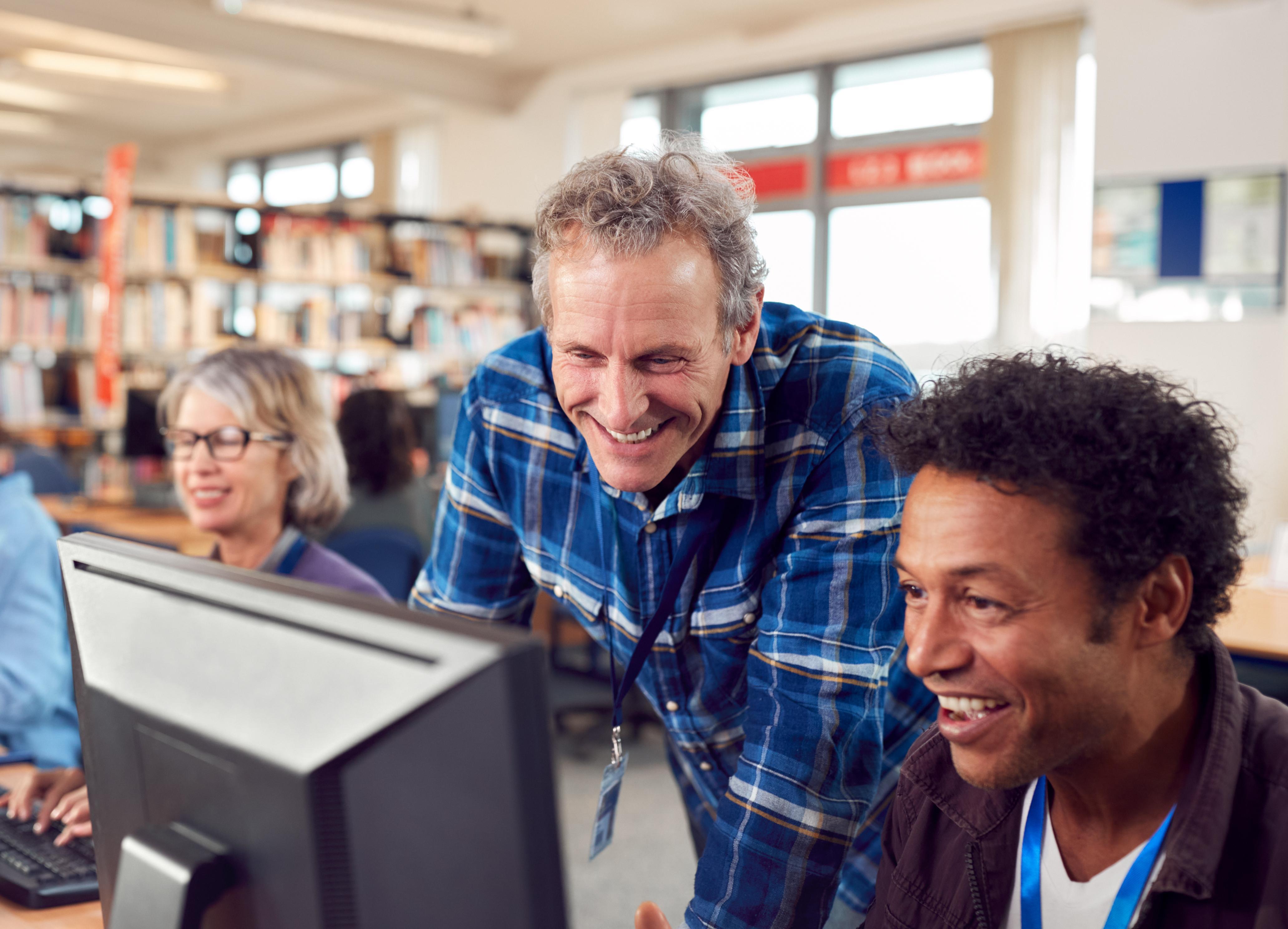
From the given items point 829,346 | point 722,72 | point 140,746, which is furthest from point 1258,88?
point 140,746

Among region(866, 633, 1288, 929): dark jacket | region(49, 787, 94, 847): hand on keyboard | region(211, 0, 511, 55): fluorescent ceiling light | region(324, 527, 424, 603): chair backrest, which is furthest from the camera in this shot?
region(211, 0, 511, 55): fluorescent ceiling light

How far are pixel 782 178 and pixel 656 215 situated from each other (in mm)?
6049

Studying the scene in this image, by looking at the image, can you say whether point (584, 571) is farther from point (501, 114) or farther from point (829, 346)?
point (501, 114)

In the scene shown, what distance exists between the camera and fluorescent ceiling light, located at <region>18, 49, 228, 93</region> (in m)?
7.34

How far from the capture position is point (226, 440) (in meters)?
2.06

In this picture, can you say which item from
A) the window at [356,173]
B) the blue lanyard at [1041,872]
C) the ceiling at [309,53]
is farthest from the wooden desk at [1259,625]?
the window at [356,173]

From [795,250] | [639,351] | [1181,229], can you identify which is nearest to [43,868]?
[639,351]

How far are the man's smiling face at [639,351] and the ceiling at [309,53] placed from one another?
5.67 meters

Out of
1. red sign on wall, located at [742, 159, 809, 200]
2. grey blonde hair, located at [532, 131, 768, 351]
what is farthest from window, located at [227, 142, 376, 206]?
grey blonde hair, located at [532, 131, 768, 351]

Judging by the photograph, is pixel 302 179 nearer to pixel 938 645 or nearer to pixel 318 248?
pixel 318 248

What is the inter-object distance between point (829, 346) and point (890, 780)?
21.7 inches

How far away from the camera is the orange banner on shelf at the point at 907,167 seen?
610 centimetres

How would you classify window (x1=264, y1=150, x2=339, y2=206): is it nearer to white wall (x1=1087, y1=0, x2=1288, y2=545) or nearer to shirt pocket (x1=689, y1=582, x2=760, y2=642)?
white wall (x1=1087, y1=0, x2=1288, y2=545)

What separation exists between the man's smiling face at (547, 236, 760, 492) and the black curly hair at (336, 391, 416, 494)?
241cm
